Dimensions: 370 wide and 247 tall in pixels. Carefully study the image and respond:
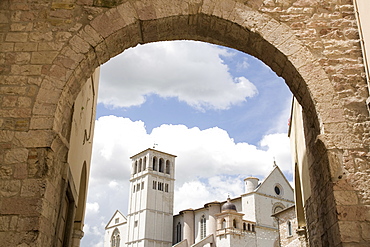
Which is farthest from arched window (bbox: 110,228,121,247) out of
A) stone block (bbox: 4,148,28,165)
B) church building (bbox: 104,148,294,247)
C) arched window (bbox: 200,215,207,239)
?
stone block (bbox: 4,148,28,165)

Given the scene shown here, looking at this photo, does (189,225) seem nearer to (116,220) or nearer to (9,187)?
(116,220)

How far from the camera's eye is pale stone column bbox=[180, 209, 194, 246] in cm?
4412

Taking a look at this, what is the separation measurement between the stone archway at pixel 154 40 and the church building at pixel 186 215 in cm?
3035

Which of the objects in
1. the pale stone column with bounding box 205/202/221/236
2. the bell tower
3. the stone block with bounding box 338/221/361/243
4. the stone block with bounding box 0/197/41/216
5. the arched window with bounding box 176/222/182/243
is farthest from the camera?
the bell tower

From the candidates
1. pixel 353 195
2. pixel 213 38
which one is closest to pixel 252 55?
pixel 213 38

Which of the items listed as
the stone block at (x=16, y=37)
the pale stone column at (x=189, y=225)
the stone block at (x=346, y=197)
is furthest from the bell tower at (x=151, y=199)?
the stone block at (x=346, y=197)

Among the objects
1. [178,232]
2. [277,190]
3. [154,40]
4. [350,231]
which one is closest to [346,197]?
[350,231]

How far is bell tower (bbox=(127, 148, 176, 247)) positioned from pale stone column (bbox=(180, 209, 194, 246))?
15.0 feet

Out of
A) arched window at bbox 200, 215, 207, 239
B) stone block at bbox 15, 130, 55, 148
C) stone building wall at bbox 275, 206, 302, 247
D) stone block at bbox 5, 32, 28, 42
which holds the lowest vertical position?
stone block at bbox 15, 130, 55, 148

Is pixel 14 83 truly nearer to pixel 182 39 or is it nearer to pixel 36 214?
pixel 36 214

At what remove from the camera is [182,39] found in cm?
580

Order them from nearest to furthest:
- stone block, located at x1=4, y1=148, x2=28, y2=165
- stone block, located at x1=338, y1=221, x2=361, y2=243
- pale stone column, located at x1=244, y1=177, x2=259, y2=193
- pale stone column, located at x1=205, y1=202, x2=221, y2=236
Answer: stone block, located at x1=338, y1=221, x2=361, y2=243, stone block, located at x1=4, y1=148, x2=28, y2=165, pale stone column, located at x1=205, y1=202, x2=221, y2=236, pale stone column, located at x1=244, y1=177, x2=259, y2=193

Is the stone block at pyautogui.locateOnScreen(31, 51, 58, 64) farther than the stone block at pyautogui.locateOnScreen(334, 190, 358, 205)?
Yes

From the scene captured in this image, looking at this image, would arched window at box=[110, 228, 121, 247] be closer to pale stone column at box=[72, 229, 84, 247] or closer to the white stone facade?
the white stone facade
